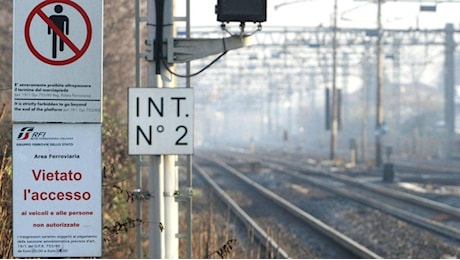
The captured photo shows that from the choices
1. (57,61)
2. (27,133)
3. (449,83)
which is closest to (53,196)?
(27,133)

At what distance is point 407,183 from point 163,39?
2397 centimetres

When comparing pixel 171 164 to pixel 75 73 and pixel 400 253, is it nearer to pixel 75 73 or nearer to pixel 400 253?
pixel 75 73

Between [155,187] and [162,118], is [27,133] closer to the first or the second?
[162,118]

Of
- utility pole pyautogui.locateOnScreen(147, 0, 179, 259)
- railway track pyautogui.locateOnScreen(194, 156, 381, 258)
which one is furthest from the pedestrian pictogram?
railway track pyautogui.locateOnScreen(194, 156, 381, 258)

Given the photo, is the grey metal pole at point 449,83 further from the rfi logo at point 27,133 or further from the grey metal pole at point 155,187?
the rfi logo at point 27,133

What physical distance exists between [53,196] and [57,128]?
43 cm

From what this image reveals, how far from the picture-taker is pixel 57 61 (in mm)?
6020

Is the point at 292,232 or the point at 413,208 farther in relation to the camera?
the point at 413,208

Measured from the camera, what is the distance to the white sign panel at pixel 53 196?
590cm

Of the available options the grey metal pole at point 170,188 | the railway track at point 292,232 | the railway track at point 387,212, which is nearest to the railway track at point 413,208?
the railway track at point 387,212

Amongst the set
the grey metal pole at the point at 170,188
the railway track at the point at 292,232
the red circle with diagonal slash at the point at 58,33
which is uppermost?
the red circle with diagonal slash at the point at 58,33

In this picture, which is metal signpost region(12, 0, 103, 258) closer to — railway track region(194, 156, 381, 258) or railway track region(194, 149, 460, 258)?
railway track region(194, 156, 381, 258)

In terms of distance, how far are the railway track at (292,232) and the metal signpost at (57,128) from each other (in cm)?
574

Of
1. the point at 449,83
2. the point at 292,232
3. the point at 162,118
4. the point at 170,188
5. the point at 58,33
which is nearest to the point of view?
the point at 58,33
